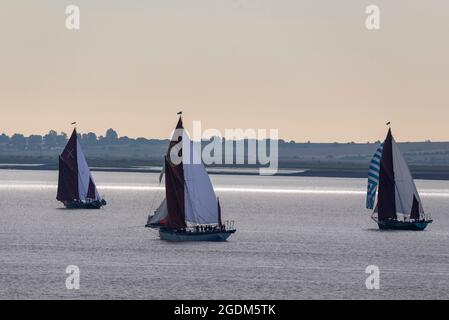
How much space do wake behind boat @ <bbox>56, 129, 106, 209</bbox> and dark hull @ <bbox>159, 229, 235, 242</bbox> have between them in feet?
169

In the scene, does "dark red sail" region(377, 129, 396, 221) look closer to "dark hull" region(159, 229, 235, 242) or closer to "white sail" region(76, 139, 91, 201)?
"dark hull" region(159, 229, 235, 242)

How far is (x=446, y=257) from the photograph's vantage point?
388 ft

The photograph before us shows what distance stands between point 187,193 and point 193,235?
16.0ft

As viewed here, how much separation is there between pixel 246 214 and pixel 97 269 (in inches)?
3655

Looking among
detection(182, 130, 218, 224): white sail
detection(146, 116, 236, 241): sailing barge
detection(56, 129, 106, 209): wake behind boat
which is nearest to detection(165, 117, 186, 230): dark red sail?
detection(146, 116, 236, 241): sailing barge

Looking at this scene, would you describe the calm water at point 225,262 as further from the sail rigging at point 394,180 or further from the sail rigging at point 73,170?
the sail rigging at point 73,170

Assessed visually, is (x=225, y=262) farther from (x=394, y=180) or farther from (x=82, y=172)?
(x=82, y=172)

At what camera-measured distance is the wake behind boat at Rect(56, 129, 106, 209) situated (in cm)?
17538

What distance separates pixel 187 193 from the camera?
117 m

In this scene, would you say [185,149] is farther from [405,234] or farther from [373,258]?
[405,234]

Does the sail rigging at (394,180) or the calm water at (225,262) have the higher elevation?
the sail rigging at (394,180)

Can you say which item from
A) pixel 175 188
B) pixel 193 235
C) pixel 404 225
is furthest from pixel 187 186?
pixel 404 225

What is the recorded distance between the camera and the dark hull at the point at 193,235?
391 feet

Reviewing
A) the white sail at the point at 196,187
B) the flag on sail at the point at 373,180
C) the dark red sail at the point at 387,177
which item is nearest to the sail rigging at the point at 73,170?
the flag on sail at the point at 373,180
